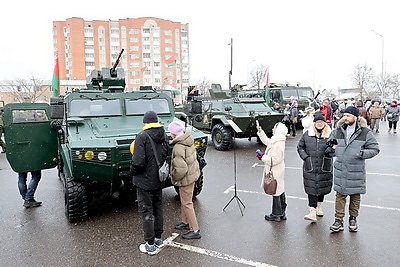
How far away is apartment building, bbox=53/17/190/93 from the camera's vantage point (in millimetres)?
61094

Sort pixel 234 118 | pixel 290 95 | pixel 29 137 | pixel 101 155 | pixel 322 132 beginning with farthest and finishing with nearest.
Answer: pixel 290 95, pixel 234 118, pixel 29 137, pixel 322 132, pixel 101 155

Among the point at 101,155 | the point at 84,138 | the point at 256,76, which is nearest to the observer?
the point at 101,155

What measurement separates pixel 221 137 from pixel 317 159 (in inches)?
264

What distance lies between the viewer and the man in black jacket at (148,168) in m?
3.66

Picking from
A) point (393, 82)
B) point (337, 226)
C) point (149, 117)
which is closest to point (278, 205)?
point (337, 226)

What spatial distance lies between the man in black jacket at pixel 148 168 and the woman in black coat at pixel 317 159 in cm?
197

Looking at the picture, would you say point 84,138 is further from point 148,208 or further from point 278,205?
point 278,205

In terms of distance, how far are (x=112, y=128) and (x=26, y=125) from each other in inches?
56.0

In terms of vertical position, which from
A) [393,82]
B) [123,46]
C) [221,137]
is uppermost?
[123,46]

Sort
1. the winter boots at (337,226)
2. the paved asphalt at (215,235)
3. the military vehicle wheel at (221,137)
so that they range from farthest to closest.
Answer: the military vehicle wheel at (221,137) < the winter boots at (337,226) < the paved asphalt at (215,235)

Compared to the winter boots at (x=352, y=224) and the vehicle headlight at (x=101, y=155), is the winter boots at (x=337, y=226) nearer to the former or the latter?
the winter boots at (x=352, y=224)

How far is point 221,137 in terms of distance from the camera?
11.1m

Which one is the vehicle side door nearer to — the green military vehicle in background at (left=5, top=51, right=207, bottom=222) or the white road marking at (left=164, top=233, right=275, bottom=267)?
the green military vehicle in background at (left=5, top=51, right=207, bottom=222)

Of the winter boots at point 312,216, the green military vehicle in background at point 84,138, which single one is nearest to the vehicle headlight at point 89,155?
the green military vehicle in background at point 84,138
